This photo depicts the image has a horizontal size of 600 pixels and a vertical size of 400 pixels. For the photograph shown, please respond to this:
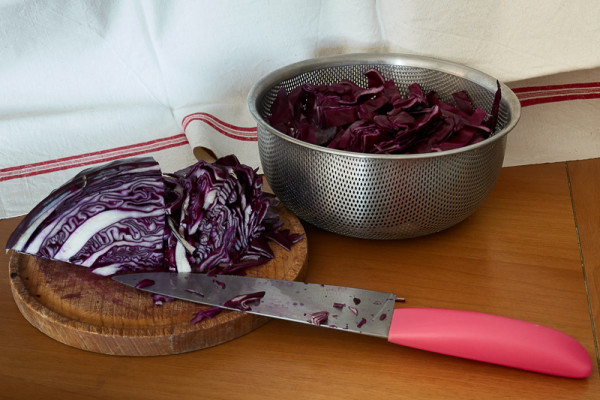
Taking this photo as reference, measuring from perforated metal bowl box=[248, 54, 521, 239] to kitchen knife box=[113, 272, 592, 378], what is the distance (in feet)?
0.59

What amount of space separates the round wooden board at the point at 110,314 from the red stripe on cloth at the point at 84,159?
1.45 feet

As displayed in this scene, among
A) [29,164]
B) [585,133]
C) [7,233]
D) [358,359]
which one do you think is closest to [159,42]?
[29,164]

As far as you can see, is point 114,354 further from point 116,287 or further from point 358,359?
point 358,359

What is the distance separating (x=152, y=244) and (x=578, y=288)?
33.2 inches

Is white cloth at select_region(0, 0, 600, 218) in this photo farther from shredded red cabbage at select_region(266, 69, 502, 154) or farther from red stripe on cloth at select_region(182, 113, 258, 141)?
shredded red cabbage at select_region(266, 69, 502, 154)

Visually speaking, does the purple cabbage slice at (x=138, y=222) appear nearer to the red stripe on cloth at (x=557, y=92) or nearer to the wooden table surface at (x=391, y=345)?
the wooden table surface at (x=391, y=345)

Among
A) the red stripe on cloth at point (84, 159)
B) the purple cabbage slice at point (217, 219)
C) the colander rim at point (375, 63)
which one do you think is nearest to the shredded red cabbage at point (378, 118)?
the colander rim at point (375, 63)

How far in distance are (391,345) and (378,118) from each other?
481 millimetres

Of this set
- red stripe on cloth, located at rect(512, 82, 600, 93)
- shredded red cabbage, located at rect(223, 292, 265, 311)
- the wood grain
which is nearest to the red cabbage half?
shredded red cabbage, located at rect(223, 292, 265, 311)

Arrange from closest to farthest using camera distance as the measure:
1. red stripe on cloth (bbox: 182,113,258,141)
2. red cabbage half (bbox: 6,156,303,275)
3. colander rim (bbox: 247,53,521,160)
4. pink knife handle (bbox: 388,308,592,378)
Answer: pink knife handle (bbox: 388,308,592,378) < red cabbage half (bbox: 6,156,303,275) < colander rim (bbox: 247,53,521,160) < red stripe on cloth (bbox: 182,113,258,141)

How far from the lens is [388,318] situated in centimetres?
119

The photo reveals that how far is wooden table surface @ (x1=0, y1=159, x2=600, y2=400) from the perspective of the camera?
1130 mm

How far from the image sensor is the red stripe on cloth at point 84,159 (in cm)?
173

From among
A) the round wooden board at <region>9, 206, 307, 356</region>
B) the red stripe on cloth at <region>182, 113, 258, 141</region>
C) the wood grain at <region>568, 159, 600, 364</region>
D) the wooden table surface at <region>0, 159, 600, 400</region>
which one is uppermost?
the red stripe on cloth at <region>182, 113, 258, 141</region>
